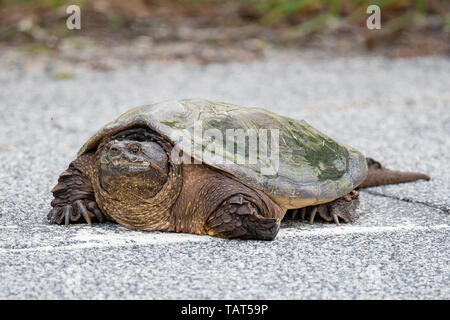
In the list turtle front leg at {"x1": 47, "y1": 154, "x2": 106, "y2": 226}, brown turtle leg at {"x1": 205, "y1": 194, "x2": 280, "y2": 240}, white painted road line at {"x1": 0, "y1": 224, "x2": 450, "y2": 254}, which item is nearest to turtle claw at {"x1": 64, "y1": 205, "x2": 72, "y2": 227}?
turtle front leg at {"x1": 47, "y1": 154, "x2": 106, "y2": 226}

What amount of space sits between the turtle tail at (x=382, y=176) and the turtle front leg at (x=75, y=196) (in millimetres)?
1674

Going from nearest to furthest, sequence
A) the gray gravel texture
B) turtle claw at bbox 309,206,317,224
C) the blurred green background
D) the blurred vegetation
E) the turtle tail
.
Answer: the gray gravel texture, turtle claw at bbox 309,206,317,224, the turtle tail, the blurred green background, the blurred vegetation

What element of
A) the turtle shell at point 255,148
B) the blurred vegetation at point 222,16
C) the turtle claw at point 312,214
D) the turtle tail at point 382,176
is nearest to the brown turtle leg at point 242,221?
the turtle shell at point 255,148

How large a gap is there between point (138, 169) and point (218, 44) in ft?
23.3

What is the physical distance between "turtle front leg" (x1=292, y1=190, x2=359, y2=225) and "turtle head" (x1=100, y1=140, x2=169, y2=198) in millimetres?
782

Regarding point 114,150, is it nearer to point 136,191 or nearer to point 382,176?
point 136,191

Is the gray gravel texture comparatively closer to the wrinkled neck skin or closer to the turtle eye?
the wrinkled neck skin

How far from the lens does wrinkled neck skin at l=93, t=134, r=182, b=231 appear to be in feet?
9.66

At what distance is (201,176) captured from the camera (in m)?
3.09

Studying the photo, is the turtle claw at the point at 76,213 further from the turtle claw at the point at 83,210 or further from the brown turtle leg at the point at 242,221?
the brown turtle leg at the point at 242,221

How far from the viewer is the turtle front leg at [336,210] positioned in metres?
3.33

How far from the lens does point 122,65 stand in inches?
343
